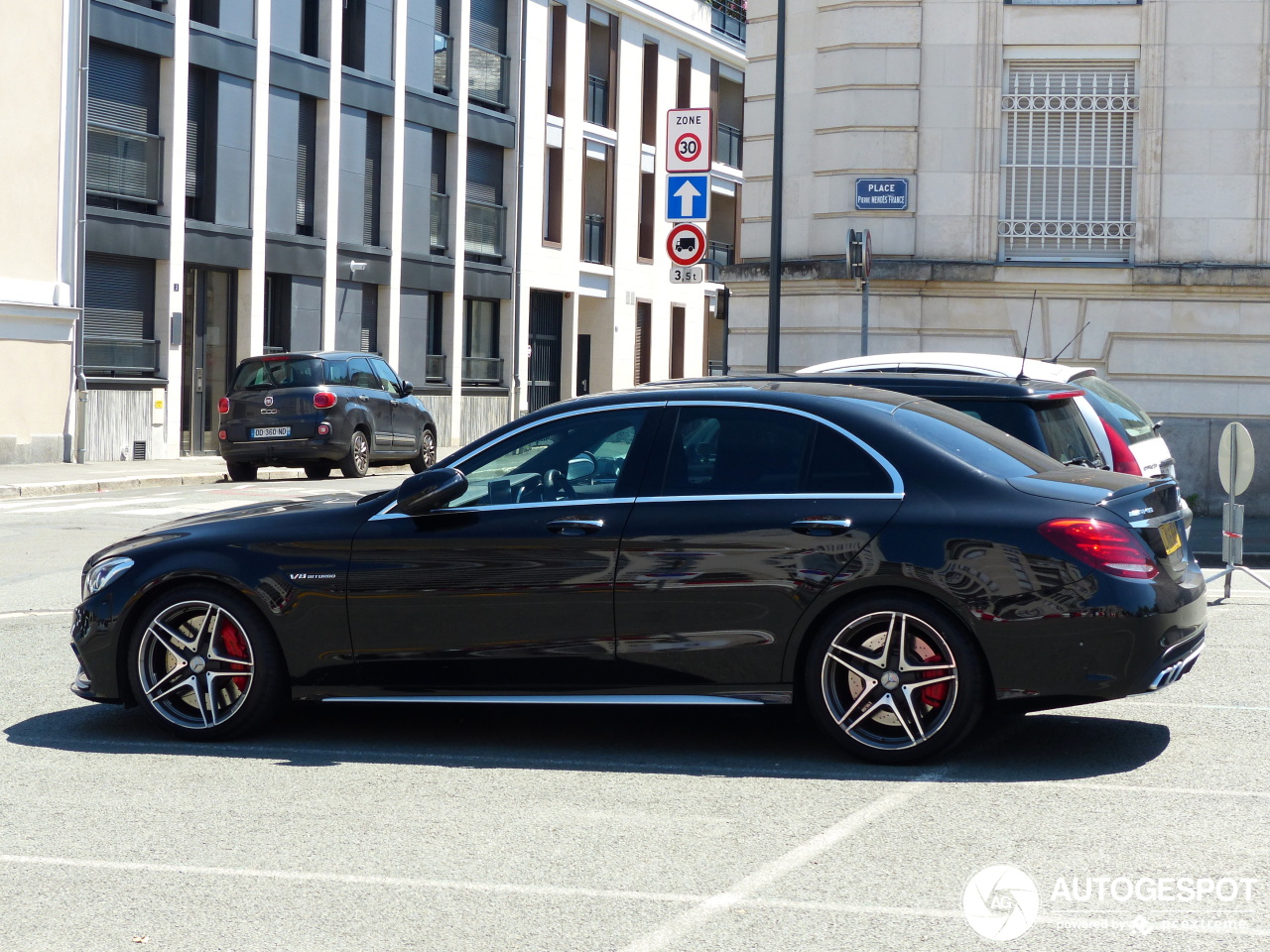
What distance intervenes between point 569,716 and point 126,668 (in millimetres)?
1876

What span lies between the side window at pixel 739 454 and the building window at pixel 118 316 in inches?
836

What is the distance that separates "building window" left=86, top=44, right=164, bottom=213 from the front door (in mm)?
21388

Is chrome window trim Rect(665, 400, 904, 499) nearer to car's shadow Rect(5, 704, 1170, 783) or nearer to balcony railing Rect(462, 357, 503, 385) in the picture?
car's shadow Rect(5, 704, 1170, 783)

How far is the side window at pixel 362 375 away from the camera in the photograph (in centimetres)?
2469

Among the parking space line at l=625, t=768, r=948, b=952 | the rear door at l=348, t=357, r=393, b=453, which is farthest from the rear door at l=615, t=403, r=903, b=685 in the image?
the rear door at l=348, t=357, r=393, b=453

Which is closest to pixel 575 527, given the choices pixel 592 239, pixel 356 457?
pixel 356 457

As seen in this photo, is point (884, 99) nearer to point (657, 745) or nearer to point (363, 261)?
point (657, 745)

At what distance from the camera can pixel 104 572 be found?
23.4 ft

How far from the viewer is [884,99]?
19.1 m

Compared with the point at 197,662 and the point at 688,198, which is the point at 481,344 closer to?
the point at 688,198

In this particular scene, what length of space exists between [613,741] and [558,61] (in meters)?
34.3

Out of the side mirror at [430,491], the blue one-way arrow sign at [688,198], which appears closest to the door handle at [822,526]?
the side mirror at [430,491]

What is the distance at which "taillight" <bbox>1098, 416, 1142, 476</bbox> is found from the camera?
9383 millimetres

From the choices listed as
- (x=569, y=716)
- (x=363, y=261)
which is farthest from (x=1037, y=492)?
(x=363, y=261)
